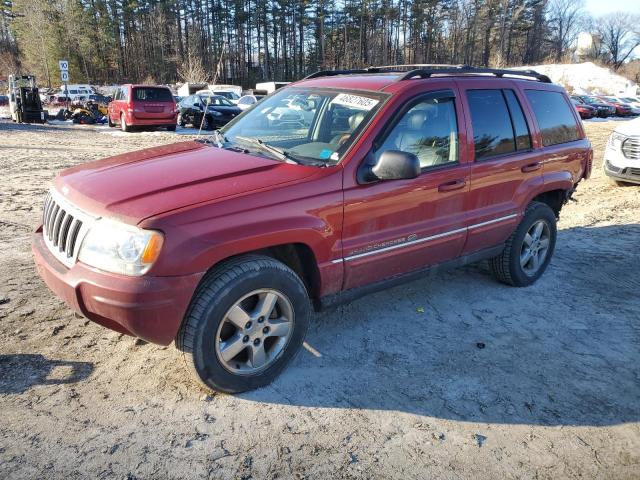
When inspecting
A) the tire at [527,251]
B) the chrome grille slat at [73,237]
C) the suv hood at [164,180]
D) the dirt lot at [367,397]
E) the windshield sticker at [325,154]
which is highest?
the windshield sticker at [325,154]

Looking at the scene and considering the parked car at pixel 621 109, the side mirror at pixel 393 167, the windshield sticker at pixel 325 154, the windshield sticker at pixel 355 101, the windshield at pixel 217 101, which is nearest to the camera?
the side mirror at pixel 393 167

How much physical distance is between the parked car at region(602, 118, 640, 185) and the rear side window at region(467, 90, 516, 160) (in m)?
5.74

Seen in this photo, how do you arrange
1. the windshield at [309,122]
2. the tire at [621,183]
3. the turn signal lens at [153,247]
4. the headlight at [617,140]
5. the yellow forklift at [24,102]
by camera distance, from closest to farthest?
the turn signal lens at [153,247], the windshield at [309,122], the headlight at [617,140], the tire at [621,183], the yellow forklift at [24,102]

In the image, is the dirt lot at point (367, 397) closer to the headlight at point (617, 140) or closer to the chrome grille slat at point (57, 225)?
the chrome grille slat at point (57, 225)

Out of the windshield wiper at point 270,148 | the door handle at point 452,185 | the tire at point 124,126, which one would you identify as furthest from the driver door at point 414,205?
the tire at point 124,126

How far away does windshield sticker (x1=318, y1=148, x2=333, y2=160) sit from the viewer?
3396mm

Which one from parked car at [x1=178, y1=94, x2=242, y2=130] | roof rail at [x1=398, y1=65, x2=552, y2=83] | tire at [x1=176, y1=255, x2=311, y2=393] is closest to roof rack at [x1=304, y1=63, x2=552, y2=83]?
roof rail at [x1=398, y1=65, x2=552, y2=83]

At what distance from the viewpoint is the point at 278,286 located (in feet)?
10.1

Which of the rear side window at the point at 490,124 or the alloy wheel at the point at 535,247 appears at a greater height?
the rear side window at the point at 490,124

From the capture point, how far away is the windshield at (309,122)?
3.51 meters

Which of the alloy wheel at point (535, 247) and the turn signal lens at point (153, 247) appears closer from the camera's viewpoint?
the turn signal lens at point (153, 247)

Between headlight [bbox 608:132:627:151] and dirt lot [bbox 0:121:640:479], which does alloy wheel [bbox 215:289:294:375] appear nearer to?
dirt lot [bbox 0:121:640:479]

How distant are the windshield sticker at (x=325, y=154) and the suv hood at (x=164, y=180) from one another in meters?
0.19

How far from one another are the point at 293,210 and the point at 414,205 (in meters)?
1.04
